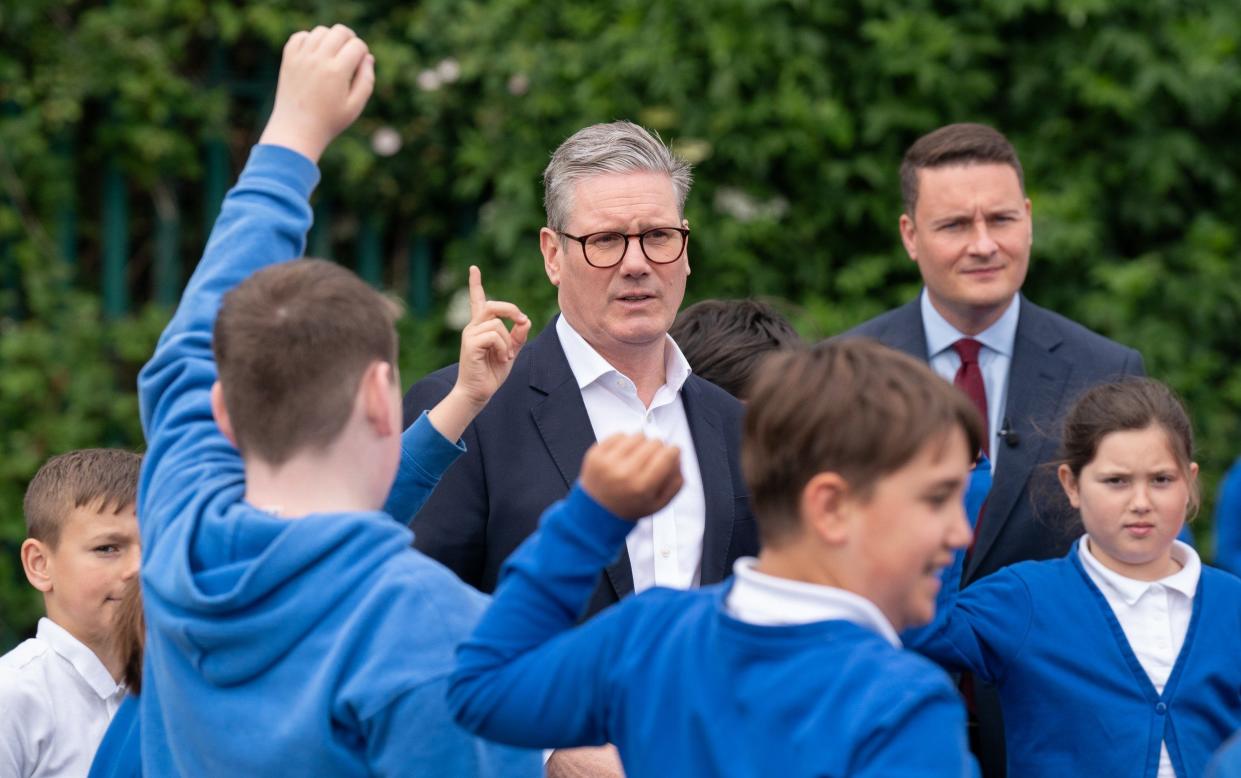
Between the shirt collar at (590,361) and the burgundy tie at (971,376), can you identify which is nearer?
the shirt collar at (590,361)

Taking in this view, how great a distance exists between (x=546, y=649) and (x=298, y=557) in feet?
1.19

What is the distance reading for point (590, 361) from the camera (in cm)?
356

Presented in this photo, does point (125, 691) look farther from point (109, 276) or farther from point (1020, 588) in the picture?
point (109, 276)

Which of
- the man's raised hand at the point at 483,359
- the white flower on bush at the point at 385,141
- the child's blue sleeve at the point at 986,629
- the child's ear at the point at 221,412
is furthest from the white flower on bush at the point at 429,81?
the child's ear at the point at 221,412

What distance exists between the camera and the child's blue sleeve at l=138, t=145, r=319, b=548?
241 cm

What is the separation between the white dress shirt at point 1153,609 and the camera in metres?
3.39

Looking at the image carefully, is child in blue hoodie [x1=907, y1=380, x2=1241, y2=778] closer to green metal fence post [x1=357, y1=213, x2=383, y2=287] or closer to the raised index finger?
the raised index finger

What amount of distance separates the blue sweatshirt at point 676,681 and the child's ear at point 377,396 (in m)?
0.29

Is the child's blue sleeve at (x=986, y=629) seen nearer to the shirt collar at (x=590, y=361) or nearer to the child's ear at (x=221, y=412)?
the shirt collar at (x=590, y=361)

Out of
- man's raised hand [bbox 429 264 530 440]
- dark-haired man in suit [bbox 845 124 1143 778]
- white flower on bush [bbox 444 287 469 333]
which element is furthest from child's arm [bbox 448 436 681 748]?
white flower on bush [bbox 444 287 469 333]

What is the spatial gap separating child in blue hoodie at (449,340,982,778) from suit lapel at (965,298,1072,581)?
2212 millimetres

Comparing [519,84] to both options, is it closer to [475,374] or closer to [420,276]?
[420,276]

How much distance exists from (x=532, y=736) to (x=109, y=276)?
5313 mm

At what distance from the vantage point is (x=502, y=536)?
334 cm
